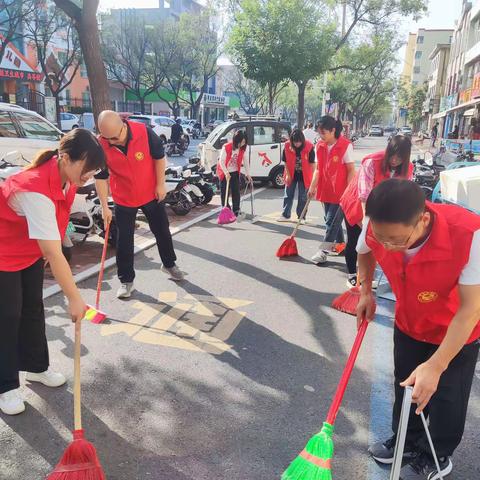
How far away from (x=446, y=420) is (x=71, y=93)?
38.9 m

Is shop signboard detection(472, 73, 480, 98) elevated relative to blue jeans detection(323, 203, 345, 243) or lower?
elevated

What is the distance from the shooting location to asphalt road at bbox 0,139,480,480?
255 cm

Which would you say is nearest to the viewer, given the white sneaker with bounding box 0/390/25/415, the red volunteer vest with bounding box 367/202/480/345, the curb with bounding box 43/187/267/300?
the red volunteer vest with bounding box 367/202/480/345

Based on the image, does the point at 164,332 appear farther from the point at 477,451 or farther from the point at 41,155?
the point at 477,451

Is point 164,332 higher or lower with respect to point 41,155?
lower

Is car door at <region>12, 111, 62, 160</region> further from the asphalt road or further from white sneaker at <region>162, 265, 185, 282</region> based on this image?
white sneaker at <region>162, 265, 185, 282</region>

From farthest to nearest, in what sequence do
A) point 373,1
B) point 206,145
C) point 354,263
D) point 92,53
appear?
point 373,1
point 206,145
point 92,53
point 354,263

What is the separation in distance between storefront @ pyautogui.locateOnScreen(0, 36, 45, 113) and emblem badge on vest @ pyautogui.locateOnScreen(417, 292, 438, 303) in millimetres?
26469

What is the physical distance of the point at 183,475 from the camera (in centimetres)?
243

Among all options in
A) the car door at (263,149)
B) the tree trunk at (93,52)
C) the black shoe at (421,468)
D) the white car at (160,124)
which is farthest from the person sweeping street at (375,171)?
the white car at (160,124)

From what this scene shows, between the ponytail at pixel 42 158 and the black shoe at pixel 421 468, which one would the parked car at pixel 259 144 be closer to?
the ponytail at pixel 42 158

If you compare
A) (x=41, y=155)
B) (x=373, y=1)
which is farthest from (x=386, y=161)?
(x=373, y=1)

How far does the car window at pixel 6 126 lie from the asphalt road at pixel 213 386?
3839 millimetres

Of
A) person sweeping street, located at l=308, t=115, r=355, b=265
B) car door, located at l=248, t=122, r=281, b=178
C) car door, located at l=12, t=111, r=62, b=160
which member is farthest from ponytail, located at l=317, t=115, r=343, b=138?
car door, located at l=248, t=122, r=281, b=178
